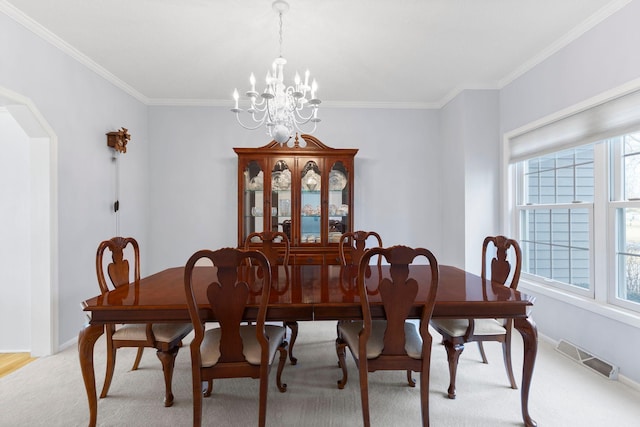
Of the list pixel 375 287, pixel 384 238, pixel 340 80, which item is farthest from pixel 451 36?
pixel 384 238

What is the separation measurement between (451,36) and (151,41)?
2.38 metres

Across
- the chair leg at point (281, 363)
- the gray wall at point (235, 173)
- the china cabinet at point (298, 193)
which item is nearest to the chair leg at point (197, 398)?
the chair leg at point (281, 363)

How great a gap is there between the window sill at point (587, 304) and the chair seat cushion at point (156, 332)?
2.80m

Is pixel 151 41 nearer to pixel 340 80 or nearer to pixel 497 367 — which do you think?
pixel 340 80

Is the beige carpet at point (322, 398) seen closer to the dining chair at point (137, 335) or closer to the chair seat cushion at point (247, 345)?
the dining chair at point (137, 335)

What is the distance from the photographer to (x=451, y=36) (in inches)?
97.2

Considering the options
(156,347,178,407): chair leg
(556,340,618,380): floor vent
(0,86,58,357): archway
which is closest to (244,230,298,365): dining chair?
(156,347,178,407): chair leg

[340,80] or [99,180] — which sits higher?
[340,80]

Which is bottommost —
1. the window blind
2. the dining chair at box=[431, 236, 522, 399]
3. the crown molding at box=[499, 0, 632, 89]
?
the dining chair at box=[431, 236, 522, 399]

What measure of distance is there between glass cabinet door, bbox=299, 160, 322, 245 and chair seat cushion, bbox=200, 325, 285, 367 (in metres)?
1.80

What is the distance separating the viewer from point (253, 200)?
365 cm

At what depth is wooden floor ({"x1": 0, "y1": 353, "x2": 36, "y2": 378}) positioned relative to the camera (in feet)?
7.52

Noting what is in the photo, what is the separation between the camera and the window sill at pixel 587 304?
205 cm

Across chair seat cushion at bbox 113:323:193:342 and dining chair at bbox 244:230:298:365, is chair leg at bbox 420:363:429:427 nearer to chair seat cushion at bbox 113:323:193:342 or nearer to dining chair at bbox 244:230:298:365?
dining chair at bbox 244:230:298:365
